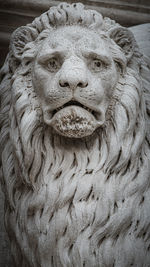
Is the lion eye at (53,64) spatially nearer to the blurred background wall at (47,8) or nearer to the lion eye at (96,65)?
the lion eye at (96,65)

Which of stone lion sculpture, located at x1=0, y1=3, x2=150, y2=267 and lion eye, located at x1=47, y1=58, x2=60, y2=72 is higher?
lion eye, located at x1=47, y1=58, x2=60, y2=72

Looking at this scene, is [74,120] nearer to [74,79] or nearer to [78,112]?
[78,112]

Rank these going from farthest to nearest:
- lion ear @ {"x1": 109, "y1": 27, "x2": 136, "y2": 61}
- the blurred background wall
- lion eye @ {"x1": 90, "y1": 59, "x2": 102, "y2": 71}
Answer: the blurred background wall → lion ear @ {"x1": 109, "y1": 27, "x2": 136, "y2": 61} → lion eye @ {"x1": 90, "y1": 59, "x2": 102, "y2": 71}

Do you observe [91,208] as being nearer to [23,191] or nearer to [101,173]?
[101,173]

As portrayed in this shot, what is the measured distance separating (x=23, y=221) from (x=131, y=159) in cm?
46

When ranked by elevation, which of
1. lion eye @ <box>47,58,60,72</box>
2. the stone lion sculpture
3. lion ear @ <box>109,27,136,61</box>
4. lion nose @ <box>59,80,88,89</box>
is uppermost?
lion ear @ <box>109,27,136,61</box>

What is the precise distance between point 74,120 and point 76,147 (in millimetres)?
154

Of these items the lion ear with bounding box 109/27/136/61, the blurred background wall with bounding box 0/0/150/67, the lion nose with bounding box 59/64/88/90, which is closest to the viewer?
the lion nose with bounding box 59/64/88/90

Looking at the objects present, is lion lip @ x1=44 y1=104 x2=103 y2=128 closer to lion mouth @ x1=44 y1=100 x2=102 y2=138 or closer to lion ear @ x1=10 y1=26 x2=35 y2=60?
lion mouth @ x1=44 y1=100 x2=102 y2=138

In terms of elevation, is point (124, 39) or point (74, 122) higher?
Result: point (124, 39)

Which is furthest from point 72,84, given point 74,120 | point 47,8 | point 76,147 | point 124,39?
point 47,8

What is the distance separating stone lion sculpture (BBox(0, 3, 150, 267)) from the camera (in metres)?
2.08

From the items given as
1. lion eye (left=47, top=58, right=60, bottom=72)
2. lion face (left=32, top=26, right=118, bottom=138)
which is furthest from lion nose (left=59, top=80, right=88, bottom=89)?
lion eye (left=47, top=58, right=60, bottom=72)

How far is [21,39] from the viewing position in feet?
7.75
